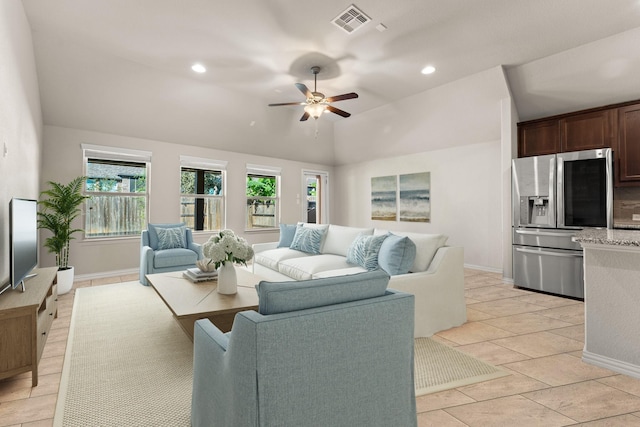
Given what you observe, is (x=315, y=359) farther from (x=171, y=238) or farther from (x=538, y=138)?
(x=538, y=138)

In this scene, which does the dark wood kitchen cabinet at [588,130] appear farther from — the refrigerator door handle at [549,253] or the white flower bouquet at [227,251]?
the white flower bouquet at [227,251]

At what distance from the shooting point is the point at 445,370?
2.46 meters

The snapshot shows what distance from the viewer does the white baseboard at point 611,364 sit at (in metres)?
2.39

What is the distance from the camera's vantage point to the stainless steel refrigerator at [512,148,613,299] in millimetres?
4367

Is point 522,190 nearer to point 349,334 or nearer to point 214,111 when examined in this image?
point 349,334

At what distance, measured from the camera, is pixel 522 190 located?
495cm

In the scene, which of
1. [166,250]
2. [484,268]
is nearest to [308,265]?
[166,250]

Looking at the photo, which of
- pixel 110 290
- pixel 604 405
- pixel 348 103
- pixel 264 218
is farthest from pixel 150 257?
pixel 604 405

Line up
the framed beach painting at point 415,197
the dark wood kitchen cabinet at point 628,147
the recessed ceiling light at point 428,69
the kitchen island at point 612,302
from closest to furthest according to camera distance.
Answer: the kitchen island at point 612,302 → the dark wood kitchen cabinet at point 628,147 → the recessed ceiling light at point 428,69 → the framed beach painting at point 415,197

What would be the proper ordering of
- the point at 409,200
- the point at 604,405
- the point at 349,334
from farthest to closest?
the point at 409,200
the point at 604,405
the point at 349,334

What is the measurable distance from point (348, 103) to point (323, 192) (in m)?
3.07

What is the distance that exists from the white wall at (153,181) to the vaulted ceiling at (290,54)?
0.70 ft

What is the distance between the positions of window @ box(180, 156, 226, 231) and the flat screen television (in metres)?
3.49

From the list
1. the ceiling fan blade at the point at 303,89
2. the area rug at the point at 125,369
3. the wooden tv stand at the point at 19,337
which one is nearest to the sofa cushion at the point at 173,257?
the area rug at the point at 125,369
